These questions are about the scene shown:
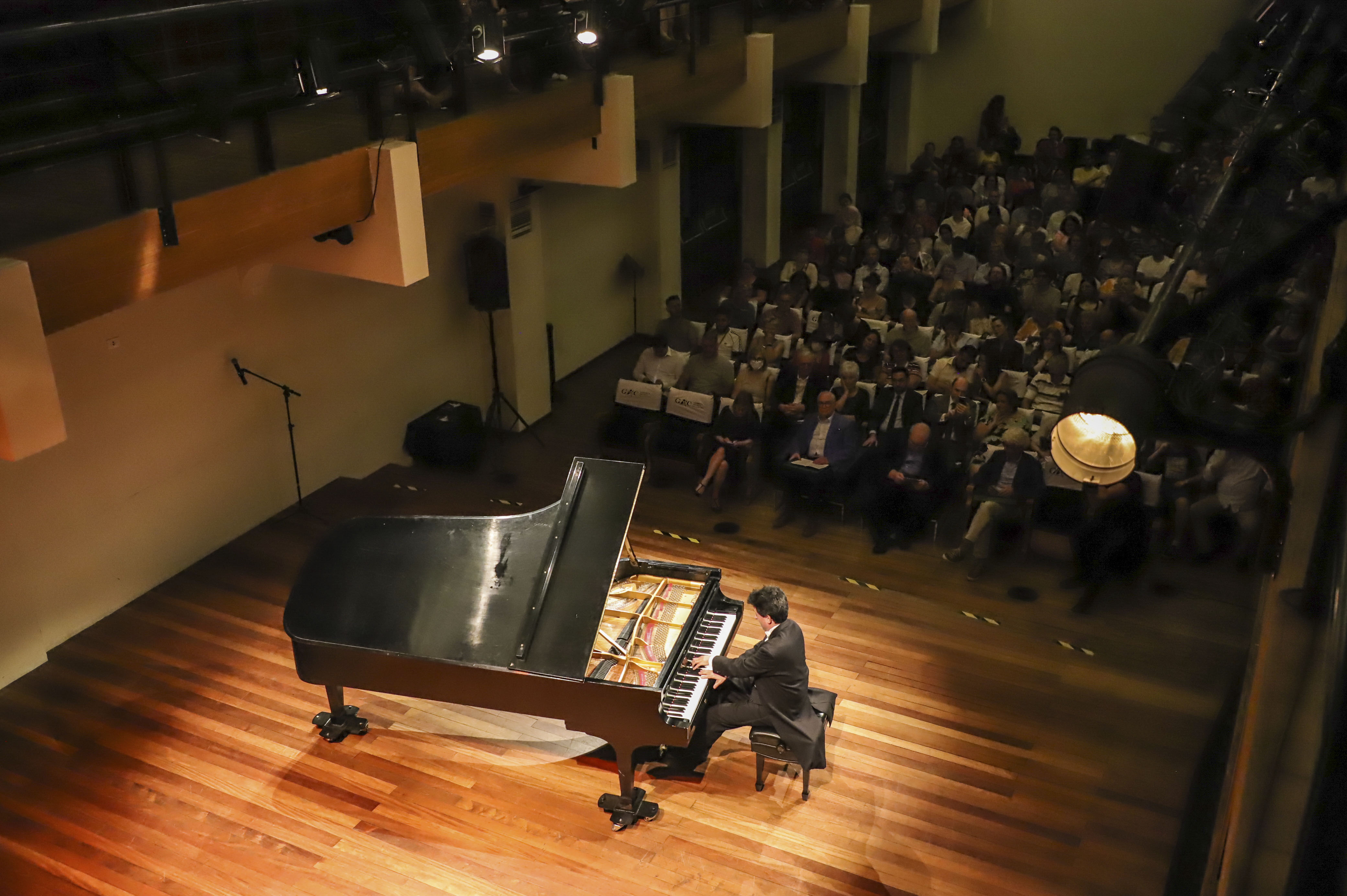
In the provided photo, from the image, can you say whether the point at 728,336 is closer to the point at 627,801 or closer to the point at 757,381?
the point at 757,381

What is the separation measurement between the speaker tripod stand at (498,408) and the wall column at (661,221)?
2565 millimetres

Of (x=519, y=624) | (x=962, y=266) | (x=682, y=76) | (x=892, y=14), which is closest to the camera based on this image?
(x=519, y=624)

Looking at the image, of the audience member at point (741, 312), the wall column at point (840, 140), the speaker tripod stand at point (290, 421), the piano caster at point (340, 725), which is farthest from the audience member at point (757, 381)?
the wall column at point (840, 140)

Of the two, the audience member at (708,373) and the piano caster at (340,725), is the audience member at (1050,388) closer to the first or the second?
the audience member at (708,373)

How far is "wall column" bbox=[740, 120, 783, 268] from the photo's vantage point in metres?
14.0

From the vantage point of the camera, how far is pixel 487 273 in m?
9.99

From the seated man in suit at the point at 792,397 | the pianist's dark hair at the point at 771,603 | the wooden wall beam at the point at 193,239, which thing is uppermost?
the wooden wall beam at the point at 193,239

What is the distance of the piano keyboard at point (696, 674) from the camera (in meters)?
5.70

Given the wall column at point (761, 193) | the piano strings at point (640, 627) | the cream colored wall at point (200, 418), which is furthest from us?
the wall column at point (761, 193)

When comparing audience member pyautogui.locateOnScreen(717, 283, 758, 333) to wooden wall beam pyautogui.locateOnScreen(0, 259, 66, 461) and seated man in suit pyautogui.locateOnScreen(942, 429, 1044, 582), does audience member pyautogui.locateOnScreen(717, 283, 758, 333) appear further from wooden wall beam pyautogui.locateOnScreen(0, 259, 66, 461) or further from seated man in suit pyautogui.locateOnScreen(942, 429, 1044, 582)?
wooden wall beam pyautogui.locateOnScreen(0, 259, 66, 461)

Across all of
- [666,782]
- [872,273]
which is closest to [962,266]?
[872,273]

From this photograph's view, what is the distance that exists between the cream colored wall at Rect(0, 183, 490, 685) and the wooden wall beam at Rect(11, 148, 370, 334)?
1729 millimetres

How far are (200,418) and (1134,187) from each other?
6.60 meters

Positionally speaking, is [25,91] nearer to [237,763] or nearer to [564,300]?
[237,763]
